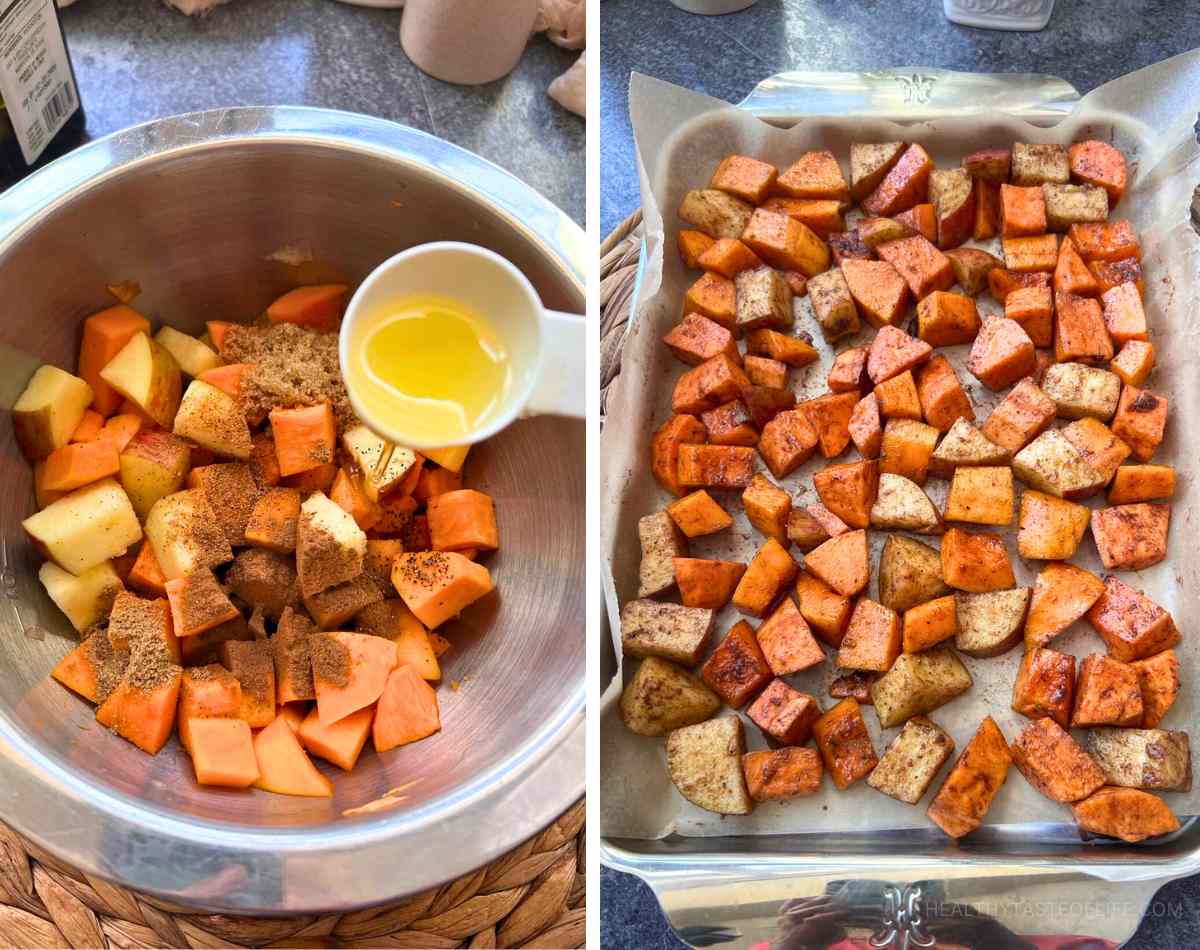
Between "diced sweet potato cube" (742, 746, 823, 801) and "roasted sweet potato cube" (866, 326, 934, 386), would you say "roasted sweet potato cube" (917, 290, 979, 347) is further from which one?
"diced sweet potato cube" (742, 746, 823, 801)

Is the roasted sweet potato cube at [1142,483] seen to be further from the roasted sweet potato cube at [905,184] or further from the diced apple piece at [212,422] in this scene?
the diced apple piece at [212,422]

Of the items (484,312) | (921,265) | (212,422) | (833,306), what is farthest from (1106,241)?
(212,422)

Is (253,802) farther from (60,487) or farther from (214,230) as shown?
(214,230)

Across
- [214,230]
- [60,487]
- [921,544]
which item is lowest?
[921,544]

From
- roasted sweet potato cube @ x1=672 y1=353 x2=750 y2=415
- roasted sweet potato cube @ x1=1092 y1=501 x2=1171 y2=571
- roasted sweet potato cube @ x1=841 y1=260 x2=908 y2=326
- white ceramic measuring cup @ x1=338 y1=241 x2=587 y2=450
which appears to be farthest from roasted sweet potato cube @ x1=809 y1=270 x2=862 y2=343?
white ceramic measuring cup @ x1=338 y1=241 x2=587 y2=450

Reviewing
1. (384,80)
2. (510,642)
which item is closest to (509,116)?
(384,80)
